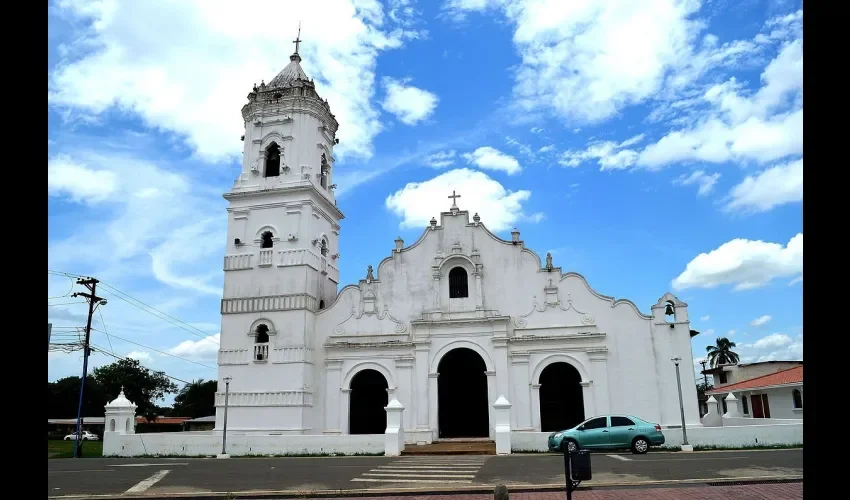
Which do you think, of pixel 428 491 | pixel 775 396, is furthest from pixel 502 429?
pixel 775 396

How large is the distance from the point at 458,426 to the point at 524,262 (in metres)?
7.44

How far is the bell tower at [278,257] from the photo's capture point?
2659 centimetres

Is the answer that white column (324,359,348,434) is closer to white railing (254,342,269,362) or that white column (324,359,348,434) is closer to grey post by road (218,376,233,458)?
white railing (254,342,269,362)

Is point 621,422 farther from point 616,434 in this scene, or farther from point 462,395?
point 462,395

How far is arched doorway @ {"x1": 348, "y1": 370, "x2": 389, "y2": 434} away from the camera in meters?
26.8

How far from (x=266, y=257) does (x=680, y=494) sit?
67.8ft

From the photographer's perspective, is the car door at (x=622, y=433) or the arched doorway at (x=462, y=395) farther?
the arched doorway at (x=462, y=395)

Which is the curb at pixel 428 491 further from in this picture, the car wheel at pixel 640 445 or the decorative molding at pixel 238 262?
the decorative molding at pixel 238 262

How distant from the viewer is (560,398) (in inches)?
1013

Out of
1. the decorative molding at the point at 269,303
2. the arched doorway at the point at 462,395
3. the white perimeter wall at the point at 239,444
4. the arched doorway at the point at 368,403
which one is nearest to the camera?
the white perimeter wall at the point at 239,444

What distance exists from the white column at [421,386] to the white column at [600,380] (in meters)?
6.60

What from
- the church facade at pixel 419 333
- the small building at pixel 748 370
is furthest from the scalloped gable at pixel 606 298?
the small building at pixel 748 370

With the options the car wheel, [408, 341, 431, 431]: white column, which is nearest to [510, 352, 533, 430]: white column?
[408, 341, 431, 431]: white column

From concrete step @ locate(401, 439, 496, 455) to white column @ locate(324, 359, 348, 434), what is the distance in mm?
3985
